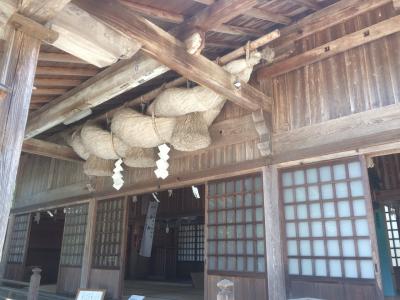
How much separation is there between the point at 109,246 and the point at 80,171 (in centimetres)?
235

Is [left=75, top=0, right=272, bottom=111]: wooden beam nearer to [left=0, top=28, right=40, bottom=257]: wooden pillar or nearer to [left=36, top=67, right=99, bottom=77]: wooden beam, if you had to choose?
[left=0, top=28, right=40, bottom=257]: wooden pillar

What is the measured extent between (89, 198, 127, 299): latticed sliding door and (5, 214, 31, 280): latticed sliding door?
4.11m

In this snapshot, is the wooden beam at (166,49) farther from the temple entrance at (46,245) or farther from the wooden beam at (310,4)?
the temple entrance at (46,245)

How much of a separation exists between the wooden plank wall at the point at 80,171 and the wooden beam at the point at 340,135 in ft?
1.71

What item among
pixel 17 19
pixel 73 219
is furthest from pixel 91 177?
pixel 17 19

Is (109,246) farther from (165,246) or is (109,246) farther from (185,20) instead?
(165,246)

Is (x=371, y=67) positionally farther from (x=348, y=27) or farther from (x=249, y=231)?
(x=249, y=231)

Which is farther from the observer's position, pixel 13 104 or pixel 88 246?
pixel 88 246

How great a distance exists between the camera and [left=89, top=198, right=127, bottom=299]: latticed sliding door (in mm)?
7359

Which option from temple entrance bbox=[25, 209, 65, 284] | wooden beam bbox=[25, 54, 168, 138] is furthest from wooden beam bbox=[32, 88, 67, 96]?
temple entrance bbox=[25, 209, 65, 284]

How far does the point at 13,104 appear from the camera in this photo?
2471 millimetres

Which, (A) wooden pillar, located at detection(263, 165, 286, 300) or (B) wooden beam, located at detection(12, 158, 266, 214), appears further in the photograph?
(B) wooden beam, located at detection(12, 158, 266, 214)

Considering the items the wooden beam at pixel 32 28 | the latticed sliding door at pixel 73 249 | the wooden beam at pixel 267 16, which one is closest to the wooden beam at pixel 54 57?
the wooden beam at pixel 32 28

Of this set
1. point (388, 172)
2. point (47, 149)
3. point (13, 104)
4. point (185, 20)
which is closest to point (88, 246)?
point (47, 149)
